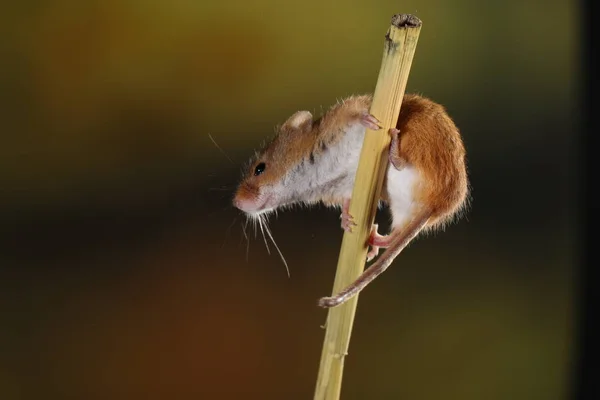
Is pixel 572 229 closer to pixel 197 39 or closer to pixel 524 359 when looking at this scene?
pixel 524 359

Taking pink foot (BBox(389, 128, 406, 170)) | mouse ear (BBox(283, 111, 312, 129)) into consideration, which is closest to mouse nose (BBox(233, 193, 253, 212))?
mouse ear (BBox(283, 111, 312, 129))

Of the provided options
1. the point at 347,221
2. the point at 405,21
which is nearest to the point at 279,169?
the point at 347,221

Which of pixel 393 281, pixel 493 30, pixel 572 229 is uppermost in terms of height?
pixel 493 30

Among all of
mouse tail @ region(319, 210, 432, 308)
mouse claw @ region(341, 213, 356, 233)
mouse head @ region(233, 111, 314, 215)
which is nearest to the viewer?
mouse tail @ region(319, 210, 432, 308)

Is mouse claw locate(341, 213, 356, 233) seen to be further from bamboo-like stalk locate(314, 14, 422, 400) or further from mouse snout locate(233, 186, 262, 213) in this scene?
mouse snout locate(233, 186, 262, 213)

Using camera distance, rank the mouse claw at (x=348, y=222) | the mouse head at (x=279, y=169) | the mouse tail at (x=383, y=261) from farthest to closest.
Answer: the mouse head at (x=279, y=169) < the mouse claw at (x=348, y=222) < the mouse tail at (x=383, y=261)

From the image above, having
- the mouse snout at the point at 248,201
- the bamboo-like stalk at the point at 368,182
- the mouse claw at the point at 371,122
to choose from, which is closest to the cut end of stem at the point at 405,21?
the bamboo-like stalk at the point at 368,182

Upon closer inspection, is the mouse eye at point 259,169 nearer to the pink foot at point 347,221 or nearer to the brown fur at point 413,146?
the brown fur at point 413,146

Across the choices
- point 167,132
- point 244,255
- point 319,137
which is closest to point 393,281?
point 244,255
